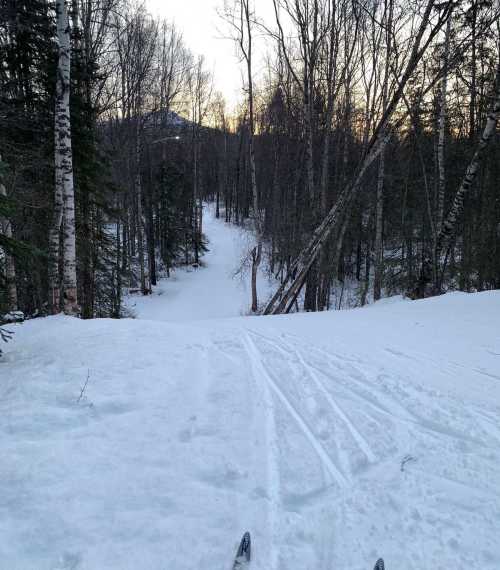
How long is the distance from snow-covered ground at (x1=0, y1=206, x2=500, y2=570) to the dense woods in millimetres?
2413

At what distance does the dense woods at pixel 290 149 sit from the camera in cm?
830

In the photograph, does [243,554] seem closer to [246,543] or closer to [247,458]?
[246,543]

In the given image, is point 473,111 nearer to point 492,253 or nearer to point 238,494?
point 492,253

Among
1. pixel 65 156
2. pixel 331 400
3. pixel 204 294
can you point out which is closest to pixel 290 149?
pixel 204 294

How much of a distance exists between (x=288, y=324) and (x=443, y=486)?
16.0 ft

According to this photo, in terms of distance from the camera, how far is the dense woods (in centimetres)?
830

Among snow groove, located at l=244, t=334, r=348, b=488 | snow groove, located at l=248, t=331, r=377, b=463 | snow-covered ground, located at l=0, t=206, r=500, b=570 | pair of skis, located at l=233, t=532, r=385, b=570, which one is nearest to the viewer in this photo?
pair of skis, located at l=233, t=532, r=385, b=570

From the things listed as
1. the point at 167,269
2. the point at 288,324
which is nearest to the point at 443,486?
the point at 288,324

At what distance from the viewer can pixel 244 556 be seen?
168 centimetres

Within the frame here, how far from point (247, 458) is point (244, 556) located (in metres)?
0.78

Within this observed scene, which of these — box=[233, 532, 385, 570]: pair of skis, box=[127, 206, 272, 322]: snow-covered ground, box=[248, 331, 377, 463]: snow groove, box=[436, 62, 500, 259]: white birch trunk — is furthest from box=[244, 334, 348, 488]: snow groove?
box=[127, 206, 272, 322]: snow-covered ground

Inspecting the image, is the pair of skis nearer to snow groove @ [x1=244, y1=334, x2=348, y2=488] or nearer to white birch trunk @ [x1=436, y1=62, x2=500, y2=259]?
snow groove @ [x1=244, y1=334, x2=348, y2=488]

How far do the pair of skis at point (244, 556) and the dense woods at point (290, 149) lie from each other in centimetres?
412

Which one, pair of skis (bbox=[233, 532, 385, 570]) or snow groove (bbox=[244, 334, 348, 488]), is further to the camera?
snow groove (bbox=[244, 334, 348, 488])
